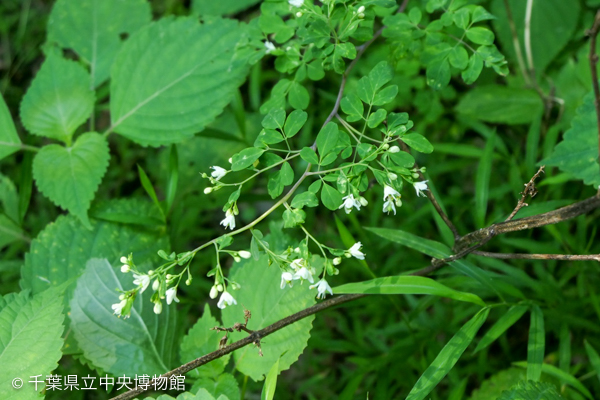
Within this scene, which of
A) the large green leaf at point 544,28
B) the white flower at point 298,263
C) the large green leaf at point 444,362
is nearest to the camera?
the white flower at point 298,263

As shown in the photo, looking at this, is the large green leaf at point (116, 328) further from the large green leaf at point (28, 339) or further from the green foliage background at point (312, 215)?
the large green leaf at point (28, 339)

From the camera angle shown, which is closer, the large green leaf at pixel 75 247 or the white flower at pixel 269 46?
the white flower at pixel 269 46

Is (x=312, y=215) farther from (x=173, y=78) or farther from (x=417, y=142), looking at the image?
(x=417, y=142)

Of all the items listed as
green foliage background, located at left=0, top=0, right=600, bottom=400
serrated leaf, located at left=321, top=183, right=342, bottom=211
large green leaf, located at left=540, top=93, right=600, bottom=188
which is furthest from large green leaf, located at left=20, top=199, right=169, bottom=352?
large green leaf, located at left=540, top=93, right=600, bottom=188

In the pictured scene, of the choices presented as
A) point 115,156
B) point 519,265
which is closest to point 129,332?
point 115,156

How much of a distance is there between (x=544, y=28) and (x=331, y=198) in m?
1.97

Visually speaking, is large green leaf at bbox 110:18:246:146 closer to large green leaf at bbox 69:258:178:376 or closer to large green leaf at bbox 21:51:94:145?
large green leaf at bbox 21:51:94:145

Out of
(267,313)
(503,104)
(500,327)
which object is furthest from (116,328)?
(503,104)

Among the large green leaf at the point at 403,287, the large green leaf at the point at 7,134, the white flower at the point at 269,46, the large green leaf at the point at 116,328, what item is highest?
the white flower at the point at 269,46

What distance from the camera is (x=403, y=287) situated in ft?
5.43

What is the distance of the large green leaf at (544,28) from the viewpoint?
2.61m

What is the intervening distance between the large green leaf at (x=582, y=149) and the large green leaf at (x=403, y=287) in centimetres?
68

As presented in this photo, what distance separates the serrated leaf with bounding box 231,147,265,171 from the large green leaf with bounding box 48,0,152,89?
61.8 inches

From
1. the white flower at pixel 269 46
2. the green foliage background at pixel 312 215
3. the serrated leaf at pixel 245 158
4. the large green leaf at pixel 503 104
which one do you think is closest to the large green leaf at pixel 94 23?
the green foliage background at pixel 312 215
